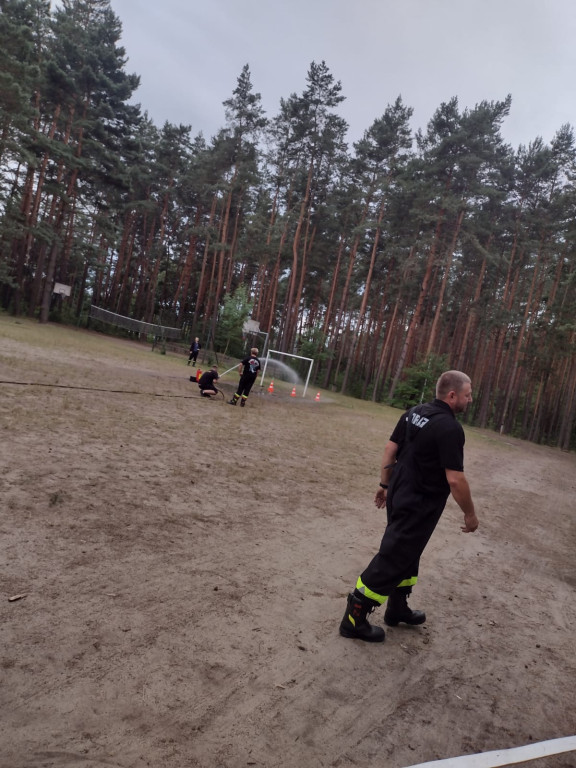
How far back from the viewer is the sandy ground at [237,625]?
2283 millimetres

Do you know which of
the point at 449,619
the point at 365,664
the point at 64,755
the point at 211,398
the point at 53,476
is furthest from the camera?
the point at 211,398

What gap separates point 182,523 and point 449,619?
8.38 ft

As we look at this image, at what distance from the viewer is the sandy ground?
7.49ft

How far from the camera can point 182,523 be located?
4.75 metres

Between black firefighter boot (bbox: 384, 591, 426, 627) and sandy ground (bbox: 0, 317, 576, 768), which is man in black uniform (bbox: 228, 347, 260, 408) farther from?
black firefighter boot (bbox: 384, 591, 426, 627)

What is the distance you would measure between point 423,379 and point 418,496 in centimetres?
2677

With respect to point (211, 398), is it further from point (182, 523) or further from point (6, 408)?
point (182, 523)

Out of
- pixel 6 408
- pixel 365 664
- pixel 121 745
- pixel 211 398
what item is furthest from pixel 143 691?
pixel 211 398

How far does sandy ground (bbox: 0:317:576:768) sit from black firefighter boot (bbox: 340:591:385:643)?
63mm

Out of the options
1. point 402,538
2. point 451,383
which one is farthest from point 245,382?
point 402,538

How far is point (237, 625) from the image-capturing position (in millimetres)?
3191

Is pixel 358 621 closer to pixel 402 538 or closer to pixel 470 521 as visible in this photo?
pixel 402 538

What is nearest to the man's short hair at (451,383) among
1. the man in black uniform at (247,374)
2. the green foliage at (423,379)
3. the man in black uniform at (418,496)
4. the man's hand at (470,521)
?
the man in black uniform at (418,496)

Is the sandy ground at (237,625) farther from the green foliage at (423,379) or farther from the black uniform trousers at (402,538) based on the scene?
the green foliage at (423,379)
